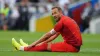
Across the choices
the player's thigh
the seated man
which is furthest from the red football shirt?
the player's thigh

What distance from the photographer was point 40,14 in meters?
34.7

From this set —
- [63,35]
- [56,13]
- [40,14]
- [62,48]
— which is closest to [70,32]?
[63,35]

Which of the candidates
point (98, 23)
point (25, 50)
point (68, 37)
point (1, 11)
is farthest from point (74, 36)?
point (1, 11)

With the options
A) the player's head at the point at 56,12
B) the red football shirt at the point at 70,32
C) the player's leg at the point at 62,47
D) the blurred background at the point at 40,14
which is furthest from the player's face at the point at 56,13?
the blurred background at the point at 40,14

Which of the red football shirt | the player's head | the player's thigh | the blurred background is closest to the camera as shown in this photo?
the player's head

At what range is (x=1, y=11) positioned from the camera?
36125 mm

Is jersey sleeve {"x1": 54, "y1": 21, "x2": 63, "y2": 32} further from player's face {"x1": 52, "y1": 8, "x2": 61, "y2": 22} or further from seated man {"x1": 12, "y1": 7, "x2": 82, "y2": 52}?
player's face {"x1": 52, "y1": 8, "x2": 61, "y2": 22}

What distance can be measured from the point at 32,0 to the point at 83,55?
21938 mm

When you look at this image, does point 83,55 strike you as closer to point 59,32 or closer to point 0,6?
point 59,32

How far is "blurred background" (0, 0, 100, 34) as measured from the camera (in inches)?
1323

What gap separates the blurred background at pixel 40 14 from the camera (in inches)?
1323

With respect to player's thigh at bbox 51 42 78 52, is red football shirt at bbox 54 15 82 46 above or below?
above

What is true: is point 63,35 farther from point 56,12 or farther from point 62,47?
point 56,12

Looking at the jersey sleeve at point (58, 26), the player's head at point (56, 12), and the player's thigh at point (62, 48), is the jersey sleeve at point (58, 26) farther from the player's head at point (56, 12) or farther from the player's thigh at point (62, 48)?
the player's thigh at point (62, 48)
